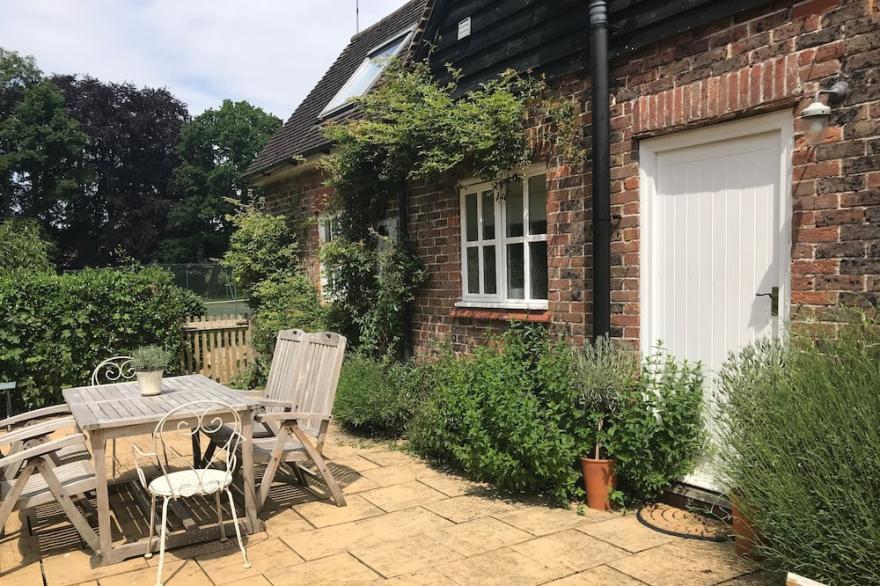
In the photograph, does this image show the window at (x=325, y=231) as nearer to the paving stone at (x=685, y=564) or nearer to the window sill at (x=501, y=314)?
the window sill at (x=501, y=314)

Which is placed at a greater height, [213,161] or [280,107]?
[280,107]

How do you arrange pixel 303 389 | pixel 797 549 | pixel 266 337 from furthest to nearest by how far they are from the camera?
1. pixel 266 337
2. pixel 303 389
3. pixel 797 549

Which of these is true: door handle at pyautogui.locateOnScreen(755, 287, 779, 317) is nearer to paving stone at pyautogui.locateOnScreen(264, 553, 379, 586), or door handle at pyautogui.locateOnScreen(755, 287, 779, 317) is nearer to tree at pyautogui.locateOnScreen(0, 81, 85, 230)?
paving stone at pyautogui.locateOnScreen(264, 553, 379, 586)

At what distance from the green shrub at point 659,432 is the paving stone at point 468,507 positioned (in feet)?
2.88

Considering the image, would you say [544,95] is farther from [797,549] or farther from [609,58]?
[797,549]

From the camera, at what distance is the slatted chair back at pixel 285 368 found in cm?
539

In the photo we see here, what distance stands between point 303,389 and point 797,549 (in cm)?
358

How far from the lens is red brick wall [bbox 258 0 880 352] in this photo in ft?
11.6

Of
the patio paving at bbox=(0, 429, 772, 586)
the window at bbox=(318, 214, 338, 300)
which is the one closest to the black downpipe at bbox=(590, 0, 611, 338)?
the patio paving at bbox=(0, 429, 772, 586)

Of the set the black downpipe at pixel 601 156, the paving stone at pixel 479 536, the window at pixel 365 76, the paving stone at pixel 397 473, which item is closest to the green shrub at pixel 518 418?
the paving stone at pixel 397 473

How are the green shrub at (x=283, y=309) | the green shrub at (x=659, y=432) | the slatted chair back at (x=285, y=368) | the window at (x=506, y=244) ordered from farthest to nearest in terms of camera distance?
the green shrub at (x=283, y=309), the window at (x=506, y=244), the slatted chair back at (x=285, y=368), the green shrub at (x=659, y=432)

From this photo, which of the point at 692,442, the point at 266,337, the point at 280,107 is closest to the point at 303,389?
the point at 692,442

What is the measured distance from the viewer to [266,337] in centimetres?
976

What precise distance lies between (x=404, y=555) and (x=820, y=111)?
3466mm
